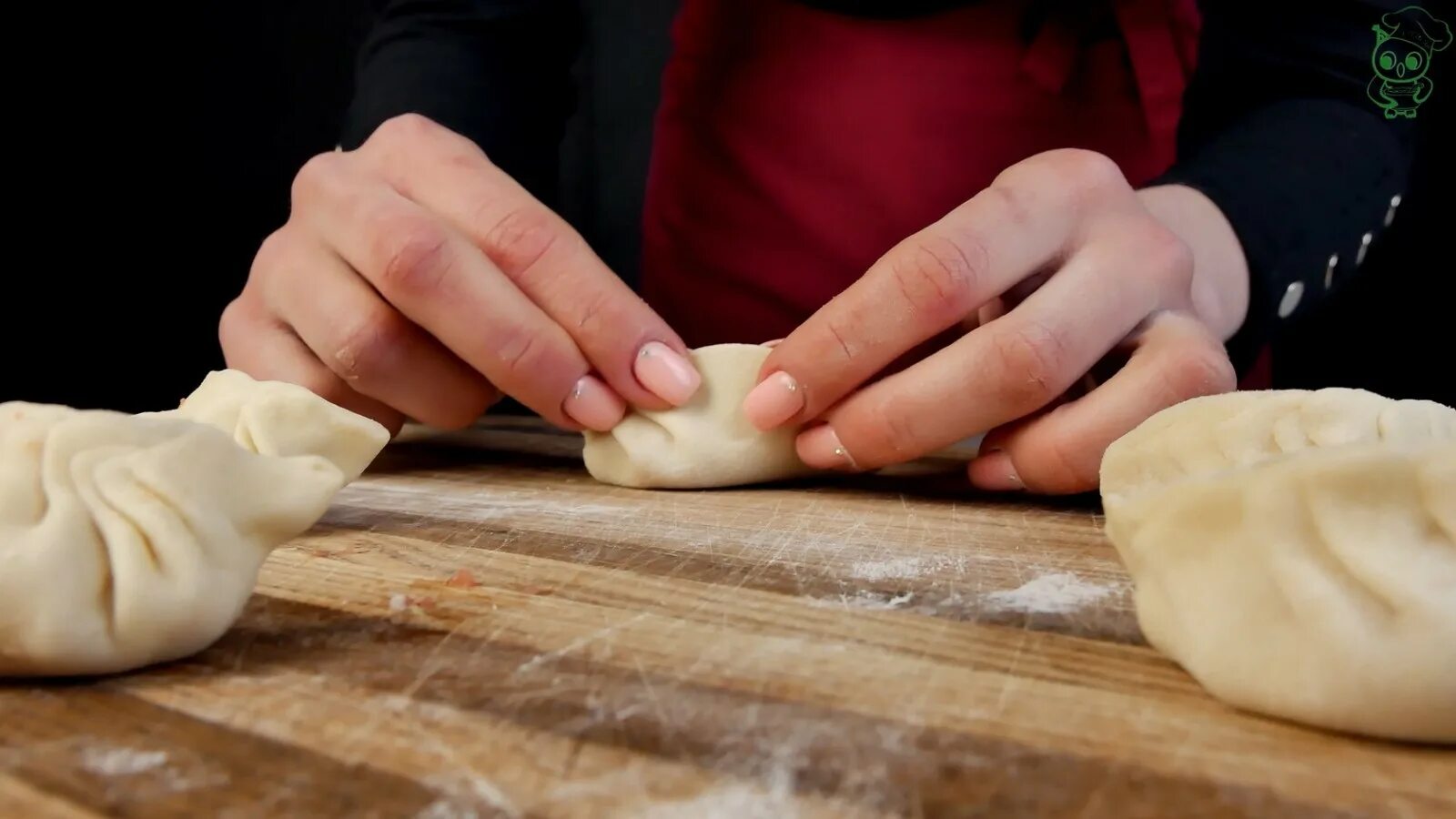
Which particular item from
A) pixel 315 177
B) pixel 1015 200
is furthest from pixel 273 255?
pixel 1015 200

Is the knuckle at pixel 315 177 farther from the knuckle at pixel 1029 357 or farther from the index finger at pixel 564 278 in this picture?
the knuckle at pixel 1029 357

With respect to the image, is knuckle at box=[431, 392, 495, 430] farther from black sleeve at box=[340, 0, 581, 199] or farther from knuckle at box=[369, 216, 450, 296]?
black sleeve at box=[340, 0, 581, 199]

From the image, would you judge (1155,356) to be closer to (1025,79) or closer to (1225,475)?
(1225,475)

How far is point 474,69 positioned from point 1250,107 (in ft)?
4.59

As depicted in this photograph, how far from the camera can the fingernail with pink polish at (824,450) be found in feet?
4.50

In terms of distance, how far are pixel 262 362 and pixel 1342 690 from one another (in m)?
1.38

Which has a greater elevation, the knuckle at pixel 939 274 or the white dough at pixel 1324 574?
the knuckle at pixel 939 274

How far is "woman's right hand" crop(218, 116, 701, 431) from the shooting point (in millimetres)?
1352

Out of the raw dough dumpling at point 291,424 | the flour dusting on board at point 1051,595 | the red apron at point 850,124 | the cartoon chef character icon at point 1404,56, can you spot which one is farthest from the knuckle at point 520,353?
the cartoon chef character icon at point 1404,56

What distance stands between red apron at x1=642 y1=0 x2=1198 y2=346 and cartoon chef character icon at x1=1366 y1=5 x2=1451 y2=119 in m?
0.30

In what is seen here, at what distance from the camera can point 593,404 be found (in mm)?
1411

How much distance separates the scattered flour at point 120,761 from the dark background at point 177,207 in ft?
6.93

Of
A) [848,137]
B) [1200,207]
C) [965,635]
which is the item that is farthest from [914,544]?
[848,137]

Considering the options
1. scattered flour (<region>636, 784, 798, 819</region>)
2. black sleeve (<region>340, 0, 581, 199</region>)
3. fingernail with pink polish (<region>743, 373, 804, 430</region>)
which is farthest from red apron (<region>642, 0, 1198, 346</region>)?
scattered flour (<region>636, 784, 798, 819</region>)
